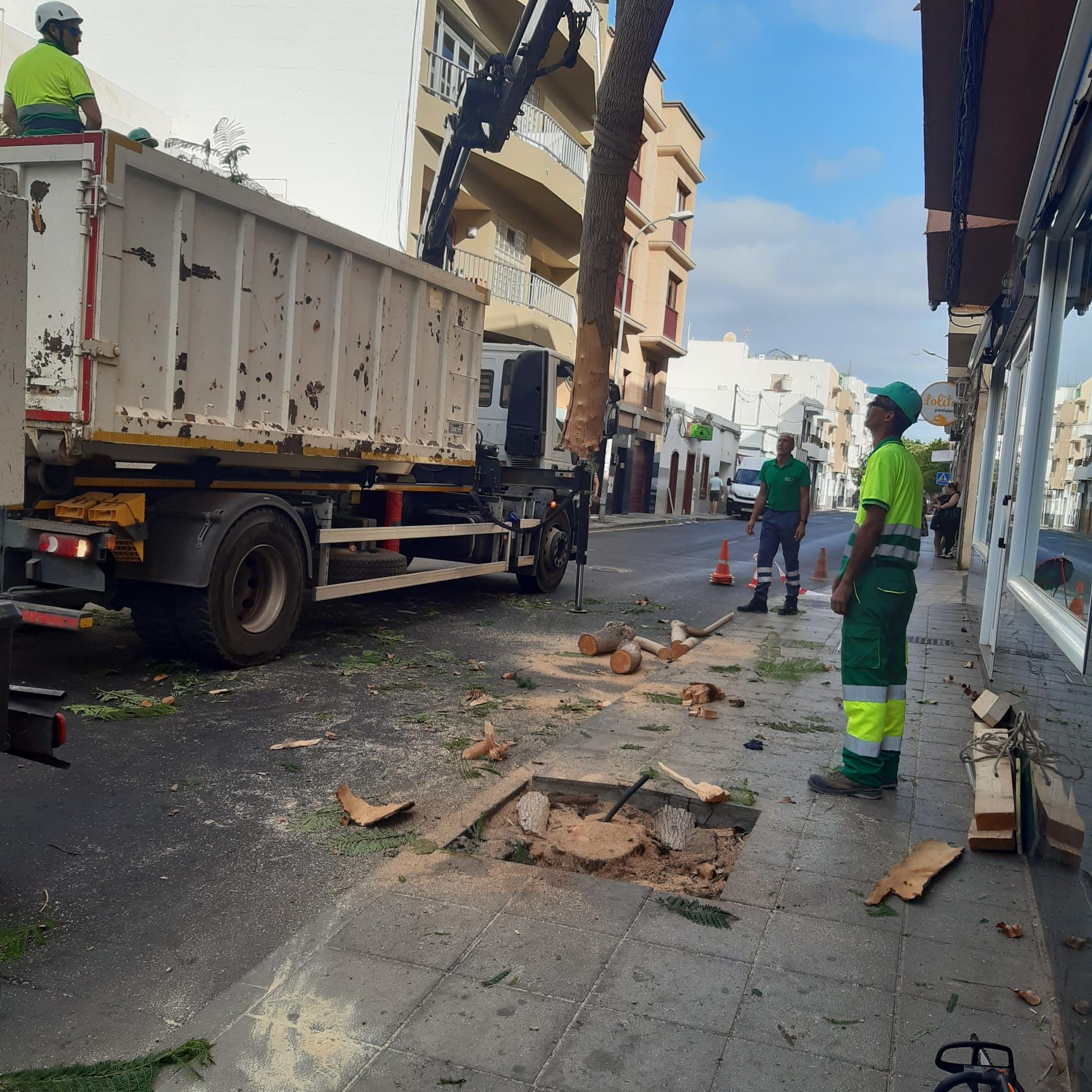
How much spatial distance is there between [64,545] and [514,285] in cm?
1737

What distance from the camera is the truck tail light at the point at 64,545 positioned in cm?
584

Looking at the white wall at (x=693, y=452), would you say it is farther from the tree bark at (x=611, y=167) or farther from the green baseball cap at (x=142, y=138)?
the green baseball cap at (x=142, y=138)

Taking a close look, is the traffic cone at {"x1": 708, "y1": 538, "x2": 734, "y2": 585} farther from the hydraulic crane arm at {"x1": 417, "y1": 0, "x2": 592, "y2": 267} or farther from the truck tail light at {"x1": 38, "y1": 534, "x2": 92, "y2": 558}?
the truck tail light at {"x1": 38, "y1": 534, "x2": 92, "y2": 558}

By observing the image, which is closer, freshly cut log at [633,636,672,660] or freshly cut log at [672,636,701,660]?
freshly cut log at [633,636,672,660]

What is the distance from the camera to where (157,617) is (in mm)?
6602

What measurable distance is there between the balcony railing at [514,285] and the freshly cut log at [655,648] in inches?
502

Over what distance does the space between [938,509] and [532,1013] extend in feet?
71.8

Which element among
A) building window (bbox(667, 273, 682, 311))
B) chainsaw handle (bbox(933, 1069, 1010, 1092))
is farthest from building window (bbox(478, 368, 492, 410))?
building window (bbox(667, 273, 682, 311))

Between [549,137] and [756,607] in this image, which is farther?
[549,137]

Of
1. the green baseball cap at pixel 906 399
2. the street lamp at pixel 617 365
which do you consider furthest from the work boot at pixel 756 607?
the street lamp at pixel 617 365

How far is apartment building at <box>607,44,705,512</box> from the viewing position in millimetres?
35938

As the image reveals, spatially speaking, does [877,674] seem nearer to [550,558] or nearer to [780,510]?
[780,510]

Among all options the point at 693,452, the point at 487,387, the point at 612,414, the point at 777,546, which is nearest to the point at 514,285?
the point at 487,387

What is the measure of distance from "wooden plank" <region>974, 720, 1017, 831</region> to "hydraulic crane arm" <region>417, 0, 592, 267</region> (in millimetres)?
7516
